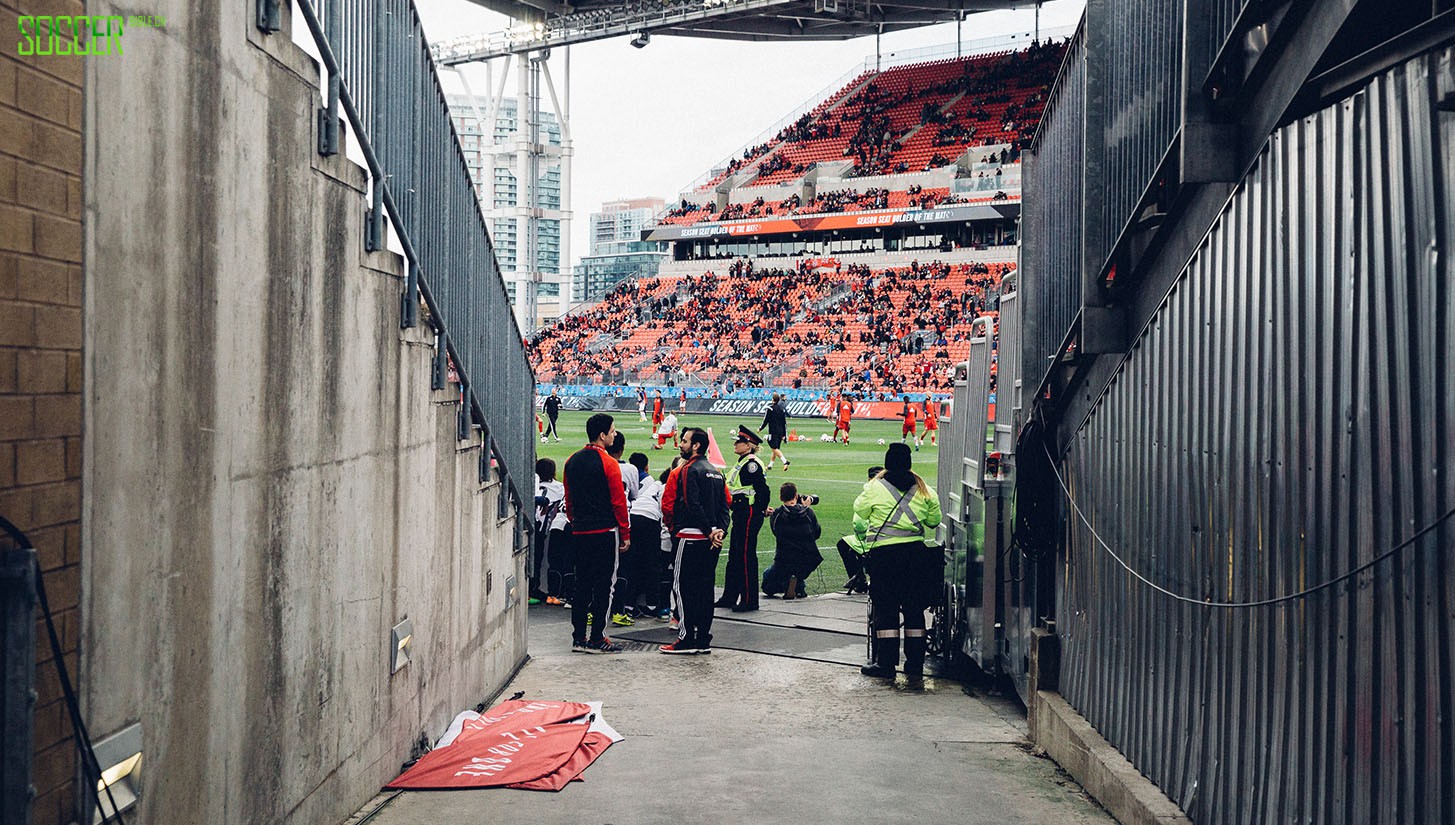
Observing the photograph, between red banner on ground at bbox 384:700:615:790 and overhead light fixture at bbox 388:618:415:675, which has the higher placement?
overhead light fixture at bbox 388:618:415:675

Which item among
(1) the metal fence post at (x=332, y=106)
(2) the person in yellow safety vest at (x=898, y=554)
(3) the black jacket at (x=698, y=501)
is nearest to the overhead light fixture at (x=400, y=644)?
(1) the metal fence post at (x=332, y=106)

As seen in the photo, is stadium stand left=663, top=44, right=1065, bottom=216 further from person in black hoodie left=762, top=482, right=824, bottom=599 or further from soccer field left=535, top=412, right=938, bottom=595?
person in black hoodie left=762, top=482, right=824, bottom=599

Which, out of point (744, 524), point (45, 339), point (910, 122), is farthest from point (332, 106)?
point (910, 122)

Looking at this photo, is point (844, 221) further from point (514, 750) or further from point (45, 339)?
point (45, 339)

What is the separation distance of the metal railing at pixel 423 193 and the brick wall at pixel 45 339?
1.38m

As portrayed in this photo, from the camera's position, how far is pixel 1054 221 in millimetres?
7617

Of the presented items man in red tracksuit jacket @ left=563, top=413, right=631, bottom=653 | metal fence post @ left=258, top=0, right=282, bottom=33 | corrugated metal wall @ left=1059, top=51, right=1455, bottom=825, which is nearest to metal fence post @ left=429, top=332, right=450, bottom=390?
metal fence post @ left=258, top=0, right=282, bottom=33

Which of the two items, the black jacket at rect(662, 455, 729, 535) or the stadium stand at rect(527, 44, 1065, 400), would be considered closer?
the black jacket at rect(662, 455, 729, 535)

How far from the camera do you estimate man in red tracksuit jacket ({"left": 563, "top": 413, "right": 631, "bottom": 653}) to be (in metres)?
9.79

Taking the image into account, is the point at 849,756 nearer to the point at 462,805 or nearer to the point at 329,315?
the point at 462,805

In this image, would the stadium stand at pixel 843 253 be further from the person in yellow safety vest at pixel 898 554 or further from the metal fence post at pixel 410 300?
the metal fence post at pixel 410 300

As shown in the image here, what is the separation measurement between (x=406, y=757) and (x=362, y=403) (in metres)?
1.92

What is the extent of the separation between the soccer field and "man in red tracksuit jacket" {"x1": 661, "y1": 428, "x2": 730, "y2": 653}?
360cm
